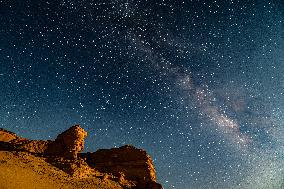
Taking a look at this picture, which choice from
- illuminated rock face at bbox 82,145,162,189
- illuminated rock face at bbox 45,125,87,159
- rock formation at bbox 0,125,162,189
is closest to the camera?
rock formation at bbox 0,125,162,189

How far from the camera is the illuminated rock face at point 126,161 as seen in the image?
239 feet

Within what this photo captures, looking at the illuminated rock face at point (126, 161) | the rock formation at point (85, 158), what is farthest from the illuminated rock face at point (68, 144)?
the illuminated rock face at point (126, 161)

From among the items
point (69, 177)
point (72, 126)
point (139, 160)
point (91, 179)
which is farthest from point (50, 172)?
point (139, 160)

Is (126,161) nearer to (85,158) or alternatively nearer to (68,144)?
(85,158)

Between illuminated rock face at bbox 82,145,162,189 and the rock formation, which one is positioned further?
illuminated rock face at bbox 82,145,162,189

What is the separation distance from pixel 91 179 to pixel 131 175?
23.5 metres

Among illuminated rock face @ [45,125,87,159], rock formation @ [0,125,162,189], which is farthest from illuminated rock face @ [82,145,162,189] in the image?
illuminated rock face @ [45,125,87,159]

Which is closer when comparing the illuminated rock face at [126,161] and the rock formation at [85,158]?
the rock formation at [85,158]

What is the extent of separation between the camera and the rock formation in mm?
52328

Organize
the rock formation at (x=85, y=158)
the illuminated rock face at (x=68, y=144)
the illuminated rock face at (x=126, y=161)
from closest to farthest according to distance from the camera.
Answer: the rock formation at (x=85, y=158) → the illuminated rock face at (x=68, y=144) → the illuminated rock face at (x=126, y=161)

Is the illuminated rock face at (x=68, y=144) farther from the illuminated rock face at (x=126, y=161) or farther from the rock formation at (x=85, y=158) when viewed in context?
the illuminated rock face at (x=126, y=161)

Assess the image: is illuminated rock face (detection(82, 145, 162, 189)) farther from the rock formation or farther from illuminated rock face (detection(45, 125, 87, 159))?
illuminated rock face (detection(45, 125, 87, 159))

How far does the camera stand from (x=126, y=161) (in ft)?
247

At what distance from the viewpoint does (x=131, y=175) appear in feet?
241
